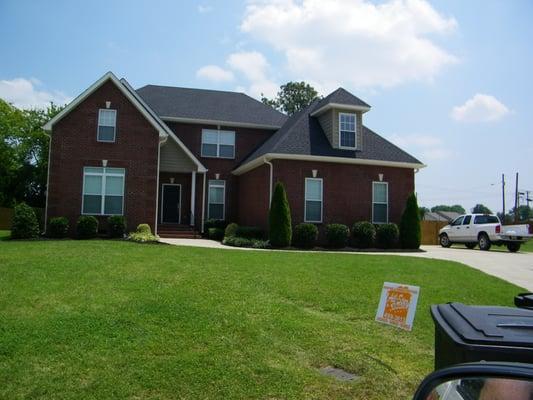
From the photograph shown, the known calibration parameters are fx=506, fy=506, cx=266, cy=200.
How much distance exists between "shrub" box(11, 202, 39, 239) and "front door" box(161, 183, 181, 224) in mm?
8267

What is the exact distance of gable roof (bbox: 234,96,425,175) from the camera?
2205cm

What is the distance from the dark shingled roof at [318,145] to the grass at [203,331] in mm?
11545

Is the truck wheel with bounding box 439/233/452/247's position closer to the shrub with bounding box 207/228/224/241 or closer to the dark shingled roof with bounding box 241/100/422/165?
the dark shingled roof with bounding box 241/100/422/165

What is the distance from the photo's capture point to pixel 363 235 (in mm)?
21625

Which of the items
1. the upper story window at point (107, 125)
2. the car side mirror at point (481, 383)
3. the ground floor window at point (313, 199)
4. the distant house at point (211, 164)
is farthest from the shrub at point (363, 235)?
the car side mirror at point (481, 383)

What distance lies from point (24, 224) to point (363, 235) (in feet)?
44.1

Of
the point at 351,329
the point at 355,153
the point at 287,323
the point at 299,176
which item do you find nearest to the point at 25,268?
the point at 287,323

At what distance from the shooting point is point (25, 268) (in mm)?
10336

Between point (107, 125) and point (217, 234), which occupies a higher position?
point (107, 125)

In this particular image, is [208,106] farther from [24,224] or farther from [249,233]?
[24,224]

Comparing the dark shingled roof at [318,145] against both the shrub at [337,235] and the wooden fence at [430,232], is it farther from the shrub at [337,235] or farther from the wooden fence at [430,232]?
the wooden fence at [430,232]

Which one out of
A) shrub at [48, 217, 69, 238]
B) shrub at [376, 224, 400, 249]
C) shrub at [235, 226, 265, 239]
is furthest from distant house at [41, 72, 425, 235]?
shrub at [376, 224, 400, 249]

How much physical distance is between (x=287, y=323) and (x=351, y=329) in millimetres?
902

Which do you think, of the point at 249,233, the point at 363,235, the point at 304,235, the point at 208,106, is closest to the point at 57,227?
the point at 249,233
